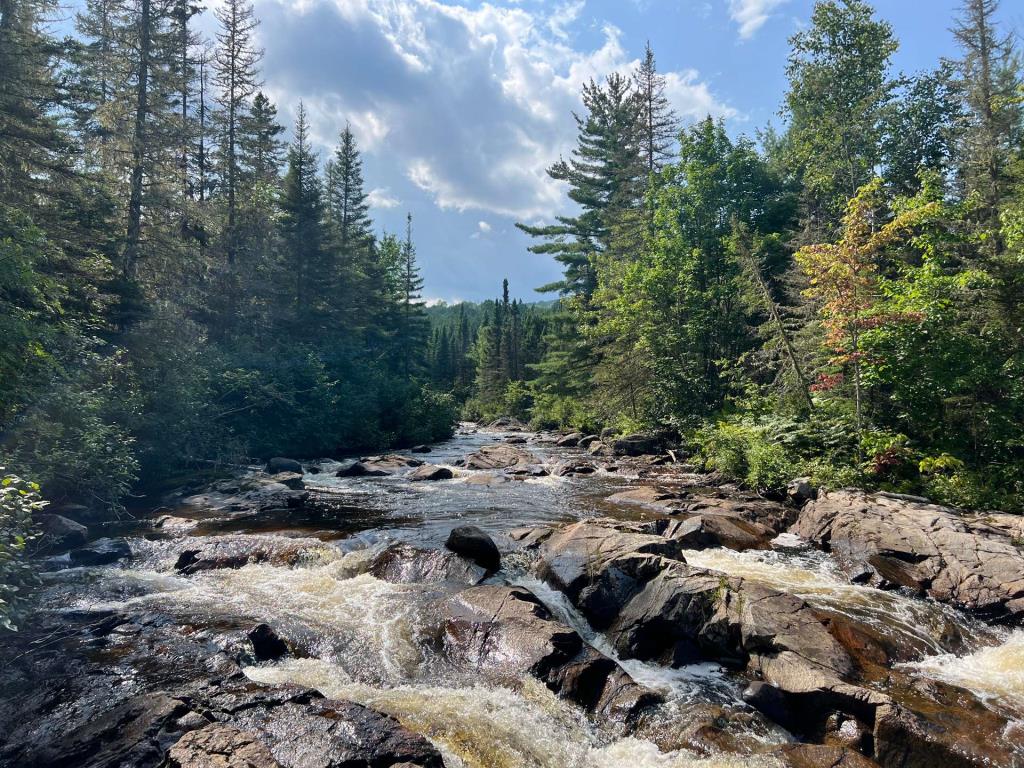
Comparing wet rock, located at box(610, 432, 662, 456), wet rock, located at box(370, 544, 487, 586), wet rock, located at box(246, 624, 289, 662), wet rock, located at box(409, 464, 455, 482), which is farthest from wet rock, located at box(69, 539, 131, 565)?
wet rock, located at box(610, 432, 662, 456)

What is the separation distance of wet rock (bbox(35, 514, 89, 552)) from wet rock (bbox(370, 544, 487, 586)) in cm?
661

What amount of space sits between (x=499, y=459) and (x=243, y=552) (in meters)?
14.0

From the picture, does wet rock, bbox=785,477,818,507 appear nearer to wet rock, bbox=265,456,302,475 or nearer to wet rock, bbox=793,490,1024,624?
wet rock, bbox=793,490,1024,624

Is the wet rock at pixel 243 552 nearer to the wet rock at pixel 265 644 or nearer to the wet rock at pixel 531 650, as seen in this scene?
the wet rock at pixel 265 644

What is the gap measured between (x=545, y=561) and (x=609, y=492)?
7683 millimetres

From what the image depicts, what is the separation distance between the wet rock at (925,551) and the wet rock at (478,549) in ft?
21.4

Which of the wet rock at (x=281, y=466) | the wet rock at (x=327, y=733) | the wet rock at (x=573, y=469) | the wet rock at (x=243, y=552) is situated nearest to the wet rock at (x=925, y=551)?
the wet rock at (x=327, y=733)

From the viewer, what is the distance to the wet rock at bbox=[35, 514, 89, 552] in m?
10.6

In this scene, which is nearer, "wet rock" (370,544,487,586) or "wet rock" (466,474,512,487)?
"wet rock" (370,544,487,586)

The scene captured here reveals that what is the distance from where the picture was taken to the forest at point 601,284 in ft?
41.6

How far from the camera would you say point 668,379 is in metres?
27.2

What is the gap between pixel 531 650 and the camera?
6742 mm

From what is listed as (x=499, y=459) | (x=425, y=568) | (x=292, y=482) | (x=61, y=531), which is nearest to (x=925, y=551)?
(x=425, y=568)

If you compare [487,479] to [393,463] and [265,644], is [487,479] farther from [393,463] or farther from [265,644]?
[265,644]
